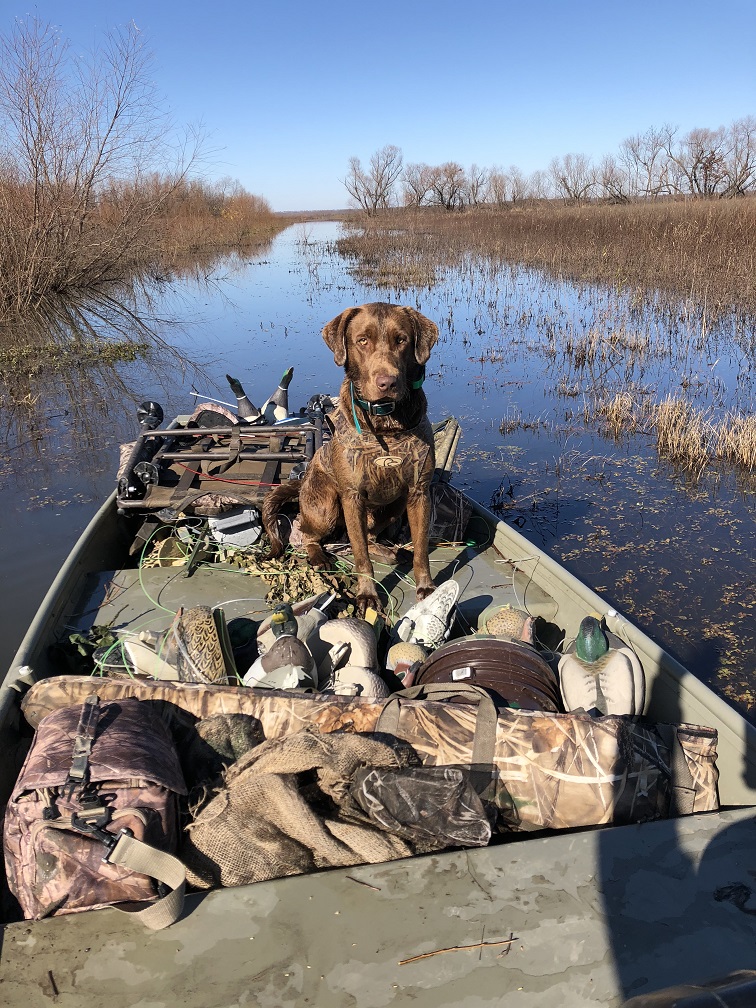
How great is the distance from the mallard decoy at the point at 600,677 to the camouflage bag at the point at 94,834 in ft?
5.30

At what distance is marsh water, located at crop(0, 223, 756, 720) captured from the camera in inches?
240

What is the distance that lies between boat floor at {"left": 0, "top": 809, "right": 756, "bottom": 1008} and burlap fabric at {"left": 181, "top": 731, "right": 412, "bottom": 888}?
75 mm

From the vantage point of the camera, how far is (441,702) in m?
2.54

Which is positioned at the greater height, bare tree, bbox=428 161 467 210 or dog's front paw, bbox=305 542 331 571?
bare tree, bbox=428 161 467 210

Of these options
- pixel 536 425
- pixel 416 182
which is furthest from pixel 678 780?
pixel 416 182

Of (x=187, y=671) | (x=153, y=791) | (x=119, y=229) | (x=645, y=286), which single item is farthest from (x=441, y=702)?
(x=119, y=229)

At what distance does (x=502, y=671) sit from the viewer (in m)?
2.95

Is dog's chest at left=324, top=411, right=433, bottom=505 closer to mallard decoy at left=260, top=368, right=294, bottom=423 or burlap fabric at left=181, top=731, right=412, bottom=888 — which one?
burlap fabric at left=181, top=731, right=412, bottom=888

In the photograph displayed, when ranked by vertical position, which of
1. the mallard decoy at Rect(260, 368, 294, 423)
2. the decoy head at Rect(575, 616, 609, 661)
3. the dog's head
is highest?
the dog's head

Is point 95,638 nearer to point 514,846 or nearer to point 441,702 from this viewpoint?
point 441,702

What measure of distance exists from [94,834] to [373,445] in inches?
92.6

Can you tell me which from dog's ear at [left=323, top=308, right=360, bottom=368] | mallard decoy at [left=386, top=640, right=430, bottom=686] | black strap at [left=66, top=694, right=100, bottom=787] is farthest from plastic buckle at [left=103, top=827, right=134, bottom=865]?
dog's ear at [left=323, top=308, right=360, bottom=368]

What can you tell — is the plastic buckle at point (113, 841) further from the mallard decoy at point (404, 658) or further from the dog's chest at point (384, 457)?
the dog's chest at point (384, 457)

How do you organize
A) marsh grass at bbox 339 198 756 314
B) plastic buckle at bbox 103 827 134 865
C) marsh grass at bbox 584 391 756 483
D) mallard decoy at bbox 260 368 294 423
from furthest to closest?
marsh grass at bbox 339 198 756 314 < marsh grass at bbox 584 391 756 483 < mallard decoy at bbox 260 368 294 423 < plastic buckle at bbox 103 827 134 865
